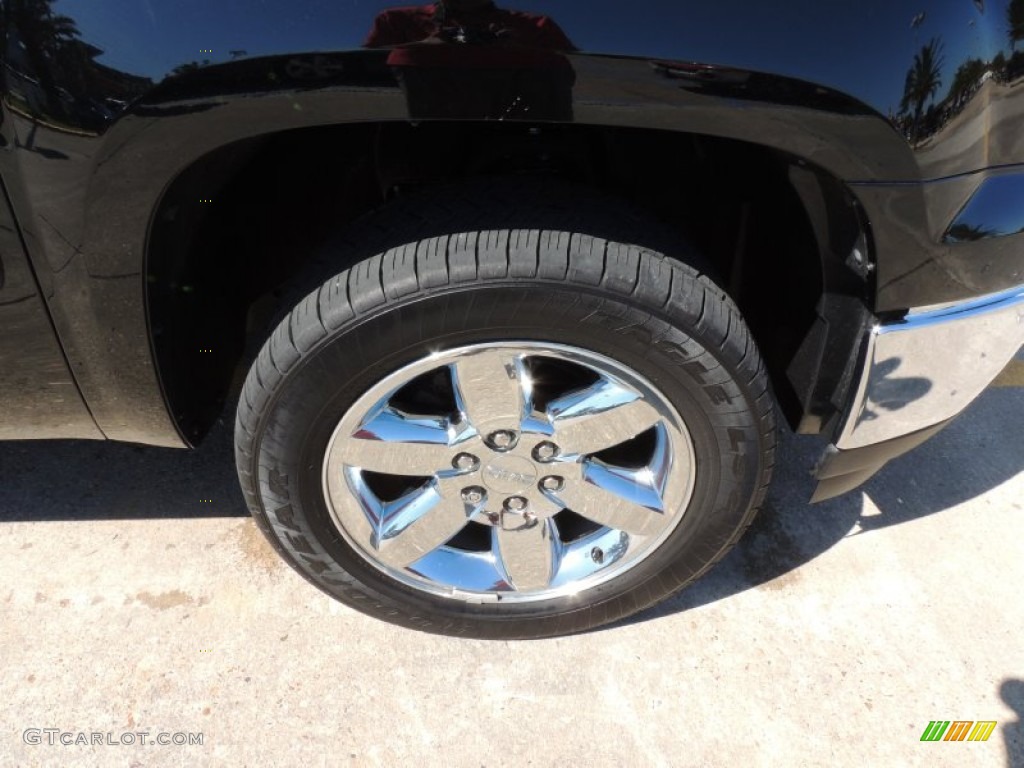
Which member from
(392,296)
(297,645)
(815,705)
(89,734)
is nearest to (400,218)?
(392,296)

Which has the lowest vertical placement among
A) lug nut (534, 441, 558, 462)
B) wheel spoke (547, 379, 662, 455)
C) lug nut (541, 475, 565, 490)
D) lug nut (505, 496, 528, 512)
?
lug nut (505, 496, 528, 512)

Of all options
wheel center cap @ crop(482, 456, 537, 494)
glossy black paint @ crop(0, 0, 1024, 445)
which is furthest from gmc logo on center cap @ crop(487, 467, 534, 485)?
glossy black paint @ crop(0, 0, 1024, 445)

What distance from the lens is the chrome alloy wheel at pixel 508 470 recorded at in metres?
1.64

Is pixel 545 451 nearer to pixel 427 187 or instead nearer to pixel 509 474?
pixel 509 474

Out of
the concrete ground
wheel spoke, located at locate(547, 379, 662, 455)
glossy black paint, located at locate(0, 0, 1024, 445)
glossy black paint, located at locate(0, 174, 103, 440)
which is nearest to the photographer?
glossy black paint, located at locate(0, 0, 1024, 445)

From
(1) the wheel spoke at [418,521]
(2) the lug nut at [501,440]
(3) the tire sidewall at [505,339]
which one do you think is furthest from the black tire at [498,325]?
(2) the lug nut at [501,440]

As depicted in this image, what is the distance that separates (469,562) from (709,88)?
1.23 metres

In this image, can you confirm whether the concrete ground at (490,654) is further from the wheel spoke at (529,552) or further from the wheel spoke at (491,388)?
the wheel spoke at (491,388)

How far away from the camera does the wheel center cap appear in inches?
69.2

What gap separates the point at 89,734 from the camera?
5.83 ft

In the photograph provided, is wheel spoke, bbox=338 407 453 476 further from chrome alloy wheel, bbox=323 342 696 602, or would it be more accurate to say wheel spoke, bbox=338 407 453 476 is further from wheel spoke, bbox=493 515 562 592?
wheel spoke, bbox=493 515 562 592

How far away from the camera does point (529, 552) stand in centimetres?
191

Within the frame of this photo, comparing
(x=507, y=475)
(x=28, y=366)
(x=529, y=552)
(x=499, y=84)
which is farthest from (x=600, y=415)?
(x=28, y=366)

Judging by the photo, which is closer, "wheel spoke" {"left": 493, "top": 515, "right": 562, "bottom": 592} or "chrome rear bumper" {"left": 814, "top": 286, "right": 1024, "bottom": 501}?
"chrome rear bumper" {"left": 814, "top": 286, "right": 1024, "bottom": 501}
